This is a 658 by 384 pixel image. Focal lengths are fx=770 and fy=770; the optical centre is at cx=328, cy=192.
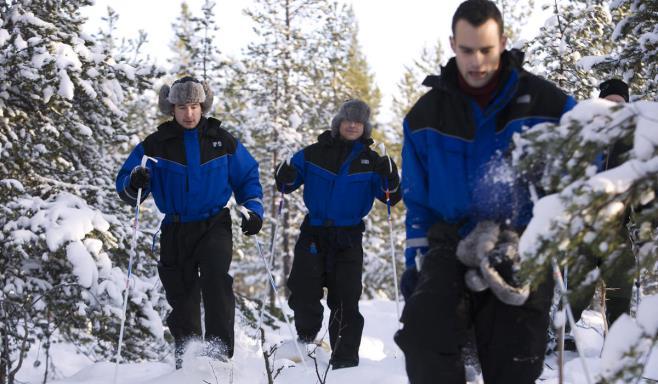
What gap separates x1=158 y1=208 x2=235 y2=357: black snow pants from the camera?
21.6 ft

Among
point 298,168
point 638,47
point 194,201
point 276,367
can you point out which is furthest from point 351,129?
point 638,47

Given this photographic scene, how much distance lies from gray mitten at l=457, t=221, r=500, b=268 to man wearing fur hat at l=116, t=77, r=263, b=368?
11.9ft

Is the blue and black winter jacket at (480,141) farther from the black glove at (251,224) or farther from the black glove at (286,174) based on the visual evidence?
the black glove at (286,174)

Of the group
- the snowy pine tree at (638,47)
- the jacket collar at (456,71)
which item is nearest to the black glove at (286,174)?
the snowy pine tree at (638,47)

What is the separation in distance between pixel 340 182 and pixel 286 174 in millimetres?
572

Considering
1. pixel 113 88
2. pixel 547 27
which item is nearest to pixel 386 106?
pixel 547 27

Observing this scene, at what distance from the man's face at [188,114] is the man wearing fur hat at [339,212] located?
1294mm

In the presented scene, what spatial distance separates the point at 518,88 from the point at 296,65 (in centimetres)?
1767

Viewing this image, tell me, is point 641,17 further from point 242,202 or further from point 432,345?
point 432,345

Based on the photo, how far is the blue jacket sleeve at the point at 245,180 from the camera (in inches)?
267

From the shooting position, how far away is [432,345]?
3.19 m

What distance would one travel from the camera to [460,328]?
3.23 m

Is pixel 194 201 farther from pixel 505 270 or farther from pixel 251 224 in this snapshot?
pixel 505 270

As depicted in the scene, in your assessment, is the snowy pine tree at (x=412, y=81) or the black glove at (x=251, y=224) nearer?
the black glove at (x=251, y=224)
